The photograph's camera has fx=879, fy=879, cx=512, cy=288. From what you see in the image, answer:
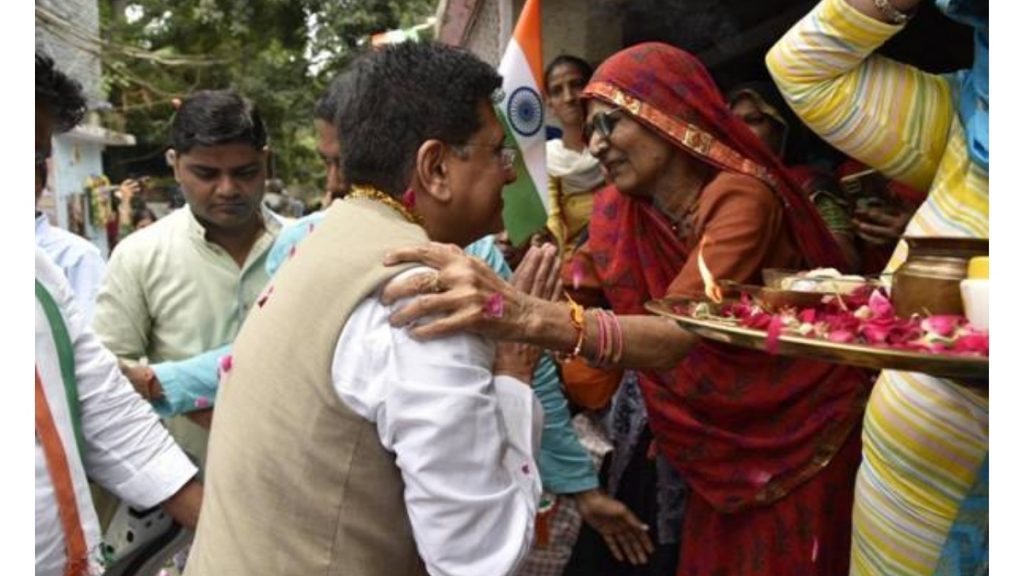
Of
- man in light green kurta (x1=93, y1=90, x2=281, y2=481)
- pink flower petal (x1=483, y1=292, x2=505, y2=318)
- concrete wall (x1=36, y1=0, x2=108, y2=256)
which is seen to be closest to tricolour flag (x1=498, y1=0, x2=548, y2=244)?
man in light green kurta (x1=93, y1=90, x2=281, y2=481)

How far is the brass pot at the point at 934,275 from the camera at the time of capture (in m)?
1.36

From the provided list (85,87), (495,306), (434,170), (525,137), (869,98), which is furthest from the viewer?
(85,87)

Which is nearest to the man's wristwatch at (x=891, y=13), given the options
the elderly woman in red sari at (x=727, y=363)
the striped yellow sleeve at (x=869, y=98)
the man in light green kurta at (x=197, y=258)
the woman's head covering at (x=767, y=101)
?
the striped yellow sleeve at (x=869, y=98)

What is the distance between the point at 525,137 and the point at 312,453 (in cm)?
174

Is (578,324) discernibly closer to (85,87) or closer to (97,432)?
(97,432)

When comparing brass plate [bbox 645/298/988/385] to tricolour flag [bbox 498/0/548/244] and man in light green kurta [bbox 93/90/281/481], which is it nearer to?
tricolour flag [bbox 498/0/548/244]

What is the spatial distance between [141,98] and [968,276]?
2483 cm

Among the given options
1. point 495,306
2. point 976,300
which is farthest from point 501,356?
point 976,300

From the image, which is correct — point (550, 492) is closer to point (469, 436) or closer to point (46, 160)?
point (469, 436)

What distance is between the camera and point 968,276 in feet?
4.43

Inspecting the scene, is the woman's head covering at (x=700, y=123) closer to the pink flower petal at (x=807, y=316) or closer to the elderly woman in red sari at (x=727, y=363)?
the elderly woman in red sari at (x=727, y=363)

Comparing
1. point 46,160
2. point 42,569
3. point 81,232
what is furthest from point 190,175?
point 81,232

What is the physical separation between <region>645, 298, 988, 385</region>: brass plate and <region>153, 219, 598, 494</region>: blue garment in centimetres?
136

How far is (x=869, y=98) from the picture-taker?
2.06m
